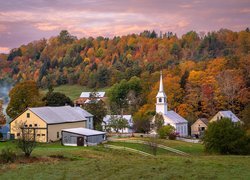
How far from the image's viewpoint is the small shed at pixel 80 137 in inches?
2601

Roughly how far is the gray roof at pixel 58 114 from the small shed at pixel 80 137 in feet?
11.5

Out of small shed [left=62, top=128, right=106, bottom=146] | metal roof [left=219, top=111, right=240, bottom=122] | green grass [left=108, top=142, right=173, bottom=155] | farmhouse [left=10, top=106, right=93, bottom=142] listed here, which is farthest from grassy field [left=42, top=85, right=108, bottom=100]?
green grass [left=108, top=142, right=173, bottom=155]

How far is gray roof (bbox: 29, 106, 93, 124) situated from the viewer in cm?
7162

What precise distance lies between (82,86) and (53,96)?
308 feet

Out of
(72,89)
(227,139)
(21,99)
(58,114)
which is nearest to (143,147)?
(227,139)

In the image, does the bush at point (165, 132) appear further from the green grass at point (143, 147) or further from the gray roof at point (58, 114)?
the green grass at point (143, 147)

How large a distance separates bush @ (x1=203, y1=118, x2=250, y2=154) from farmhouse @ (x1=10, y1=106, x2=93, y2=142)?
846 inches

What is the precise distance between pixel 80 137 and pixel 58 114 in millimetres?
9468

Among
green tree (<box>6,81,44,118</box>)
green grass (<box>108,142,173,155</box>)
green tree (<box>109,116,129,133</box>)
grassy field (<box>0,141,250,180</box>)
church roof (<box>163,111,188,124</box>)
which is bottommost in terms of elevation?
grassy field (<box>0,141,250,180</box>)

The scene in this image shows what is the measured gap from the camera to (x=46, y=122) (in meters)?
70.1

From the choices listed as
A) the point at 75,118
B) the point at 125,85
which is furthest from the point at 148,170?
the point at 125,85

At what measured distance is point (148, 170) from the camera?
109 ft

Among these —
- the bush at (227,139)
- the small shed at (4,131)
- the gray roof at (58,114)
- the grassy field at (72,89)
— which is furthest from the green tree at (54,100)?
the grassy field at (72,89)

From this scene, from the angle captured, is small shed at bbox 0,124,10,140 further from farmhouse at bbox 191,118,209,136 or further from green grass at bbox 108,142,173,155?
farmhouse at bbox 191,118,209,136
